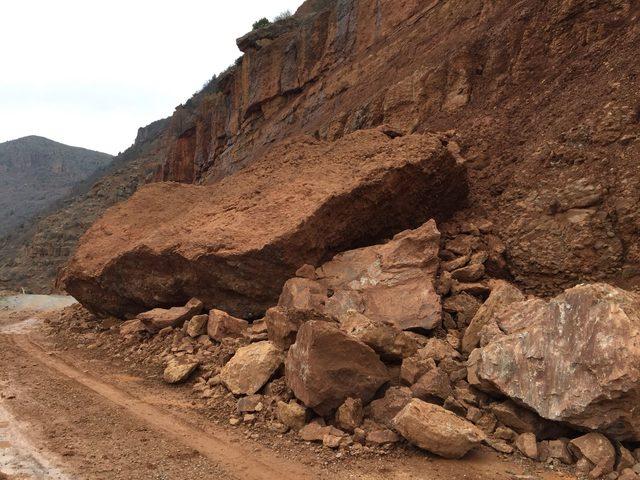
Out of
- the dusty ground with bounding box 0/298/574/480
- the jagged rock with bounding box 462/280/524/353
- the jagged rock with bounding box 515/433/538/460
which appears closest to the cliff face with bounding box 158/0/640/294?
the jagged rock with bounding box 462/280/524/353

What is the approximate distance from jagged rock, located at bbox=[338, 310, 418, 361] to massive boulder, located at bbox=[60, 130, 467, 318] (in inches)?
78.8

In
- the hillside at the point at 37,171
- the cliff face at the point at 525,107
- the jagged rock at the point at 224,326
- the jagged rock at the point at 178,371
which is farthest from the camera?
the hillside at the point at 37,171

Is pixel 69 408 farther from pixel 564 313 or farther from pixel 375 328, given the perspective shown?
pixel 564 313

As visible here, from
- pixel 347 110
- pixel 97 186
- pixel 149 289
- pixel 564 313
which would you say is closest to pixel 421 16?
pixel 347 110

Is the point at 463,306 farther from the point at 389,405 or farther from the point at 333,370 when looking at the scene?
the point at 333,370

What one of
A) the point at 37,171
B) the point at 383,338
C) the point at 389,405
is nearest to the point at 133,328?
the point at 383,338

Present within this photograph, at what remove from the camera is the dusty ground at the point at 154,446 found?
377cm

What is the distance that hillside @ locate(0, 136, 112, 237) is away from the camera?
83750 millimetres

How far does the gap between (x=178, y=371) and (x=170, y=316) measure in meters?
1.62

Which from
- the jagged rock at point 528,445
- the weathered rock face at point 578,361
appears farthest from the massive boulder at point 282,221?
the jagged rock at point 528,445

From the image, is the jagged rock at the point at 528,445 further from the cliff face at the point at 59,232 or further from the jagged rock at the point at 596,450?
the cliff face at the point at 59,232

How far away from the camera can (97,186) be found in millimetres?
47125

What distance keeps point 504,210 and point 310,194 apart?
9.40 ft

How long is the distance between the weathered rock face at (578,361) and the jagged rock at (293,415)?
165cm
